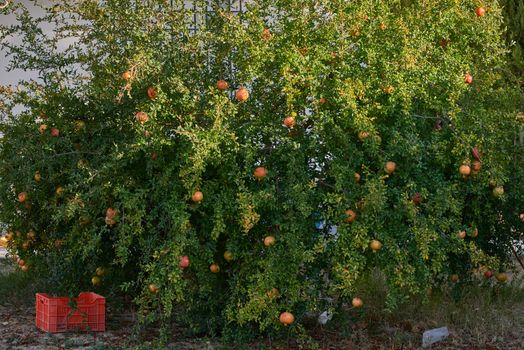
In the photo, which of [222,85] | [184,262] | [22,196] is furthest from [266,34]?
[22,196]

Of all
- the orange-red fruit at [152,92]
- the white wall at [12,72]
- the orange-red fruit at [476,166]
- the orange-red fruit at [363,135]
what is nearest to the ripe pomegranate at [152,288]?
the orange-red fruit at [152,92]

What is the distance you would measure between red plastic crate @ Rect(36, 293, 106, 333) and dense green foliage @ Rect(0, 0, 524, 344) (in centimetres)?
12

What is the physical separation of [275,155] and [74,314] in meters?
1.78

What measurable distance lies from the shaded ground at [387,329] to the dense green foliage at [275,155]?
9.3 inches

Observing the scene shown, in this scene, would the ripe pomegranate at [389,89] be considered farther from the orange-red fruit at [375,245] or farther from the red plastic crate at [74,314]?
the red plastic crate at [74,314]

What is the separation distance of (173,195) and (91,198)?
0.57 m

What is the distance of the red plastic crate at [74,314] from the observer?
5539mm

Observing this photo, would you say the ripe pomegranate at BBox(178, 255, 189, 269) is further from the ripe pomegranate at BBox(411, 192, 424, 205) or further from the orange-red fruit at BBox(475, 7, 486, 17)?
the orange-red fruit at BBox(475, 7, 486, 17)

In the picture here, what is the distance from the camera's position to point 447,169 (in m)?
5.26

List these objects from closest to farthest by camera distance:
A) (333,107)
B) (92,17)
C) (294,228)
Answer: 1. (294,228)
2. (333,107)
3. (92,17)

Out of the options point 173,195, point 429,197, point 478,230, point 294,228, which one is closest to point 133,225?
point 173,195

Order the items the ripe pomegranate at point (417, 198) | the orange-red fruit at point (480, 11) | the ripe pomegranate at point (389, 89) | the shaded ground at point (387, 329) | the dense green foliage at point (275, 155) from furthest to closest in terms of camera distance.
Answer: the orange-red fruit at point (480, 11) → the shaded ground at point (387, 329) → the ripe pomegranate at point (389, 89) → the ripe pomegranate at point (417, 198) → the dense green foliage at point (275, 155)

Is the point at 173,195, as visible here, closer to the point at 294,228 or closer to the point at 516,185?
the point at 294,228

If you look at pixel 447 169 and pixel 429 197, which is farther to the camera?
pixel 447 169
